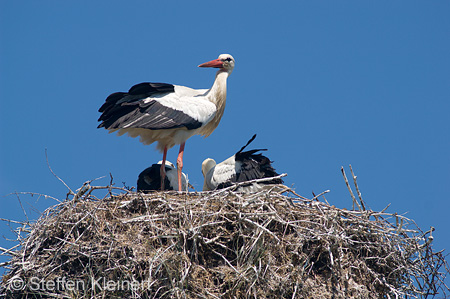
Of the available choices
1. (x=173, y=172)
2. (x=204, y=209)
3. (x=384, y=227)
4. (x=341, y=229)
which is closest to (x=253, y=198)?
(x=204, y=209)

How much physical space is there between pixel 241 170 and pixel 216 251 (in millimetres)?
2800

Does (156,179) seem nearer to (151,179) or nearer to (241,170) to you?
(151,179)

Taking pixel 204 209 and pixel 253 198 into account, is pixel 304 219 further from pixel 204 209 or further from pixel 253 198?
pixel 204 209

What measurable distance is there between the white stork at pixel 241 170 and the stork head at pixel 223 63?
1331 millimetres

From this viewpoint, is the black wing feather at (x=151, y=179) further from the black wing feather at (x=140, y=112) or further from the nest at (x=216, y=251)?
the nest at (x=216, y=251)

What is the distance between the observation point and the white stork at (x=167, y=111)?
9.88 metres

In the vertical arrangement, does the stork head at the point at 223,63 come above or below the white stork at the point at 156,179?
above

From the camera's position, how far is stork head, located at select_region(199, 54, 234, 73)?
11.1 m

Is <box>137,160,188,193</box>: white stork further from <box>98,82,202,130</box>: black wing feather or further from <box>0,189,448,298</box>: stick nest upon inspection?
<box>0,189,448,298</box>: stick nest

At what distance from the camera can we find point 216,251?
786 cm

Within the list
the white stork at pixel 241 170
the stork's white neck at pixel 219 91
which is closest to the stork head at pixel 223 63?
the stork's white neck at pixel 219 91

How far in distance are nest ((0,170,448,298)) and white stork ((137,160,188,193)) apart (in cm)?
238

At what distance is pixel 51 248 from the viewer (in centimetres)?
795

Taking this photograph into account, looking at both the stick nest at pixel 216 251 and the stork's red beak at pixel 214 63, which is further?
the stork's red beak at pixel 214 63
